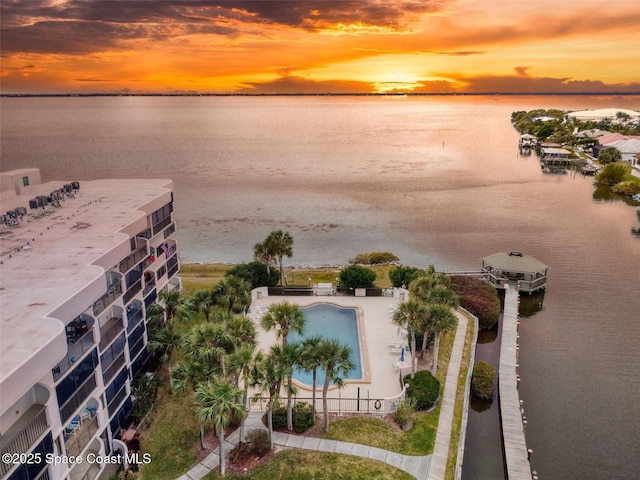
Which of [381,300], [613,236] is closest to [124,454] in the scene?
[381,300]

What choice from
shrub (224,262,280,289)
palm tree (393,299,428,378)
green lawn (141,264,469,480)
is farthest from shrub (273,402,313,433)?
shrub (224,262,280,289)

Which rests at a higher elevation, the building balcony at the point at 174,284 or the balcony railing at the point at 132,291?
the balcony railing at the point at 132,291

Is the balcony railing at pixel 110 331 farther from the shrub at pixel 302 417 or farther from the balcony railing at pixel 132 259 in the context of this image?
the shrub at pixel 302 417

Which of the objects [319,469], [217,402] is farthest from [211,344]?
[319,469]

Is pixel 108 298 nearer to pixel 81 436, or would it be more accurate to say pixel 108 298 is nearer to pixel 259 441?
pixel 81 436

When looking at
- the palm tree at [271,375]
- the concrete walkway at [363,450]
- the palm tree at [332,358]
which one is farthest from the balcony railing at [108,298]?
the palm tree at [332,358]

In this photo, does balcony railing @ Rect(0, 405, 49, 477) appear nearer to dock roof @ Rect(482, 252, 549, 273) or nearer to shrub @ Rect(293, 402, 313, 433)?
shrub @ Rect(293, 402, 313, 433)
